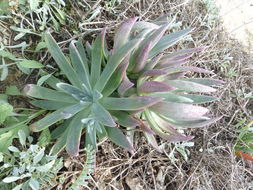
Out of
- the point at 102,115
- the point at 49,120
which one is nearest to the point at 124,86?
the point at 102,115

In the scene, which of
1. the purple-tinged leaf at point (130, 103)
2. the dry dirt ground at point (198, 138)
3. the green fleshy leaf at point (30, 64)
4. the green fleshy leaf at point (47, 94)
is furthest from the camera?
the dry dirt ground at point (198, 138)

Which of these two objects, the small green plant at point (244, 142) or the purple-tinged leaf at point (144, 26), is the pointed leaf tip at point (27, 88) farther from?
the small green plant at point (244, 142)

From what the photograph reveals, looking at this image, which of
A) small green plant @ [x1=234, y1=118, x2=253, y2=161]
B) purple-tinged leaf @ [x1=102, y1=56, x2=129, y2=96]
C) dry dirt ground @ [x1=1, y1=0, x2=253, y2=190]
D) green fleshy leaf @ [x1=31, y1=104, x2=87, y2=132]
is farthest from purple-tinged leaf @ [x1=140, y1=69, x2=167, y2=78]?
small green plant @ [x1=234, y1=118, x2=253, y2=161]

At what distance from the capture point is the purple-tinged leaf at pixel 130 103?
128 cm

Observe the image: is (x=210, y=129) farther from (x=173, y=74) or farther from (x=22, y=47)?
(x=22, y=47)

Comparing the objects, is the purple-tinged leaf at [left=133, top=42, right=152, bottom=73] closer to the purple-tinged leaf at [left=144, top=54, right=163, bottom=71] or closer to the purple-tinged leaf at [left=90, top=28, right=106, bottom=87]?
the purple-tinged leaf at [left=144, top=54, right=163, bottom=71]

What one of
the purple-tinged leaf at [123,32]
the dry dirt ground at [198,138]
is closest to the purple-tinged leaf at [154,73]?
the purple-tinged leaf at [123,32]

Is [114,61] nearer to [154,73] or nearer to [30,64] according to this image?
[154,73]

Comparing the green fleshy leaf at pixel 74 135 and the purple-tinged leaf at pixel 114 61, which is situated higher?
the purple-tinged leaf at pixel 114 61

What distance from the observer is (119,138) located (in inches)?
56.9

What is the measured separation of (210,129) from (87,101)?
1.08m

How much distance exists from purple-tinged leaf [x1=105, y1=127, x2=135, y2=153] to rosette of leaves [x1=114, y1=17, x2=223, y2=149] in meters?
0.11

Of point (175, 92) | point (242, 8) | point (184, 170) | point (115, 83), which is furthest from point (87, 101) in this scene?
point (242, 8)

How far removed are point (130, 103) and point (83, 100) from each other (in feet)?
0.82
